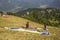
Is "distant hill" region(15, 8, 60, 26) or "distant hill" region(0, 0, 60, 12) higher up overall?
"distant hill" region(0, 0, 60, 12)

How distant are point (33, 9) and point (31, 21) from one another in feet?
3.42

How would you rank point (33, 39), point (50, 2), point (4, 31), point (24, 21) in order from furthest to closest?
point (50, 2)
point (24, 21)
point (4, 31)
point (33, 39)

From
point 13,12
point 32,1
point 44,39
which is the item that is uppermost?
point 32,1

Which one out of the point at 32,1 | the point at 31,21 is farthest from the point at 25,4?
the point at 31,21

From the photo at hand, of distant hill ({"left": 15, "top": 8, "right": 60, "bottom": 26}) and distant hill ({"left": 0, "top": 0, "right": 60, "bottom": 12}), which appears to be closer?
distant hill ({"left": 15, "top": 8, "right": 60, "bottom": 26})

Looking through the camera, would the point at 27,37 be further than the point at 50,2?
No

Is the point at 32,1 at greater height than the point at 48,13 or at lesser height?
greater

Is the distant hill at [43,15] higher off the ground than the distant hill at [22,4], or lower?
lower

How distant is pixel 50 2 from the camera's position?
11.0 metres

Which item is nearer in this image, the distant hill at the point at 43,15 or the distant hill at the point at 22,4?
the distant hill at the point at 43,15

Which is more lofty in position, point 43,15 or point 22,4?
point 22,4

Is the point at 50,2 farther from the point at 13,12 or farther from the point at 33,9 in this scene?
the point at 13,12

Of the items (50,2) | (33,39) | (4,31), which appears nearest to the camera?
(33,39)

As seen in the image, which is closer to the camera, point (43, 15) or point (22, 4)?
point (43, 15)
